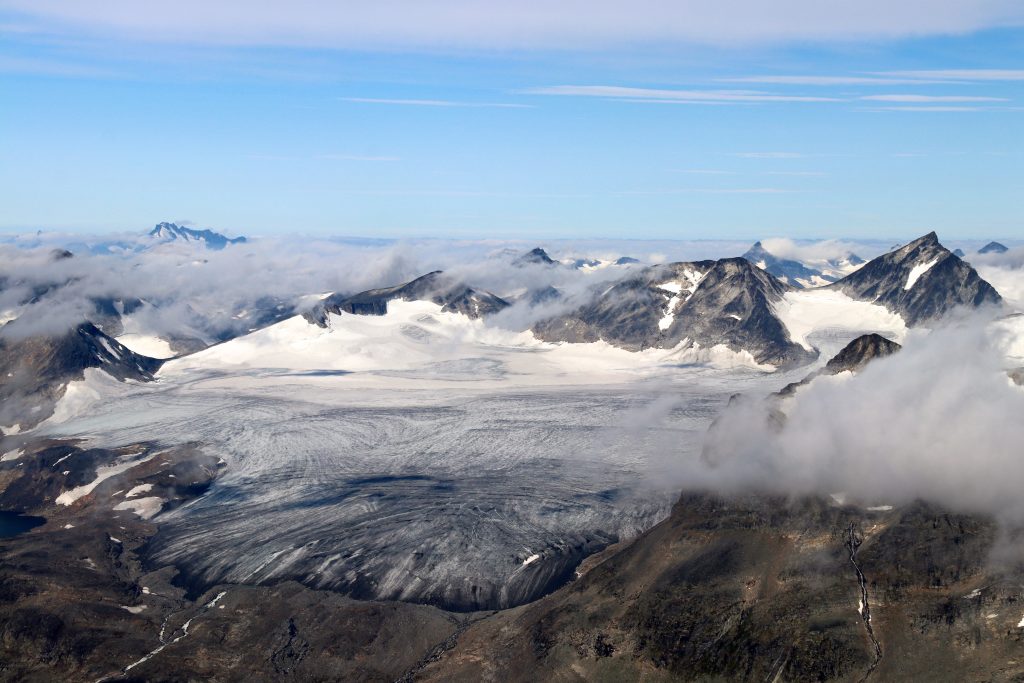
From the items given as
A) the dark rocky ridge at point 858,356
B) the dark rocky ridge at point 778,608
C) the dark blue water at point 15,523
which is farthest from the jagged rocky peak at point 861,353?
the dark blue water at point 15,523

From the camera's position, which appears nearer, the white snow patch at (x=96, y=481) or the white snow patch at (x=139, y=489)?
the white snow patch at (x=139, y=489)

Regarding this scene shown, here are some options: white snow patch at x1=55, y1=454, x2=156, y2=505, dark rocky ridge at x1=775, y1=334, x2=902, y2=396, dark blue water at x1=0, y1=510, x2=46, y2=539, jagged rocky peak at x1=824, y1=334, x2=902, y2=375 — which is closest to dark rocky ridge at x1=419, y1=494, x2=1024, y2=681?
dark rocky ridge at x1=775, y1=334, x2=902, y2=396

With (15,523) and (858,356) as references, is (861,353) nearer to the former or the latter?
(858,356)

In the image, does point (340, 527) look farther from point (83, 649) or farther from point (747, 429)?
point (747, 429)

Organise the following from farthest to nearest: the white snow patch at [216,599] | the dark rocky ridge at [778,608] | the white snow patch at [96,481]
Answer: the white snow patch at [96,481] → the white snow patch at [216,599] → the dark rocky ridge at [778,608]

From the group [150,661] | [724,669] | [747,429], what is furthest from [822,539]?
[150,661]

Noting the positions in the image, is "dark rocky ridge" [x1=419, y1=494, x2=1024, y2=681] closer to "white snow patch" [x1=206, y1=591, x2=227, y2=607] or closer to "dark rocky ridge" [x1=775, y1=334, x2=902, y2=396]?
"dark rocky ridge" [x1=775, y1=334, x2=902, y2=396]

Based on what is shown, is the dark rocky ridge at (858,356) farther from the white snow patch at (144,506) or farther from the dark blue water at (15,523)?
the dark blue water at (15,523)
